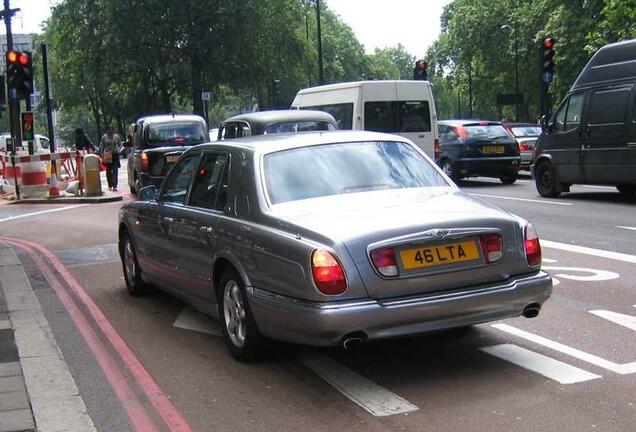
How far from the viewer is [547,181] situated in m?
16.1

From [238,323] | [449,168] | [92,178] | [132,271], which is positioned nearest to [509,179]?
[449,168]

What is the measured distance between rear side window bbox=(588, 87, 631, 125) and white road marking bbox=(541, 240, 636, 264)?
508 cm

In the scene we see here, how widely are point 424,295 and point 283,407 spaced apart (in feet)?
3.37

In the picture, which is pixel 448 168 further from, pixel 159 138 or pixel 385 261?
pixel 385 261

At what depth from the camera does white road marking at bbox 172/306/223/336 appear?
6434 millimetres

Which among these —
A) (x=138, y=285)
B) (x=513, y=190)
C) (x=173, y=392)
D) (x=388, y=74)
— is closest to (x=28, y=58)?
(x=513, y=190)

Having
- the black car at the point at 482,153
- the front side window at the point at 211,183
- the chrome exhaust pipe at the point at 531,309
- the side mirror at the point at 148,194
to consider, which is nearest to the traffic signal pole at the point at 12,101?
the black car at the point at 482,153

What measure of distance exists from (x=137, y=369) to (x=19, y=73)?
16.6 metres

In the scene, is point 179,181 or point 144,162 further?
point 144,162

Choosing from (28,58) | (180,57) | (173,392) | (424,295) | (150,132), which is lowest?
(173,392)

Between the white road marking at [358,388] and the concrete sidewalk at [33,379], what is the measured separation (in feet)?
4.77

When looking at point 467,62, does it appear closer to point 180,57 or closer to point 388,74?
point 180,57

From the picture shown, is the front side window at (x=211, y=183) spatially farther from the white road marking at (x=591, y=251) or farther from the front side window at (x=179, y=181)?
the white road marking at (x=591, y=251)

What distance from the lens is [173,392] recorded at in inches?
194
